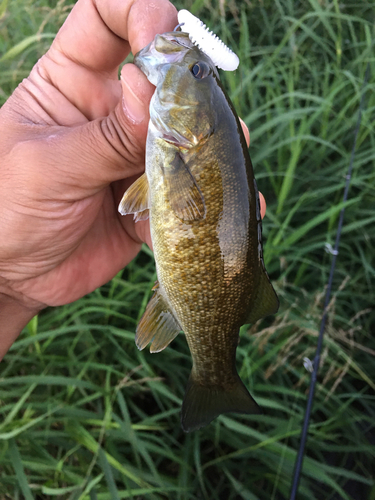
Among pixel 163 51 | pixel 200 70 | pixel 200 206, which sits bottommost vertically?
pixel 200 206

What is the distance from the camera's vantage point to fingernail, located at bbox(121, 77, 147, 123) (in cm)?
134

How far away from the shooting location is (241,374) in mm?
2031

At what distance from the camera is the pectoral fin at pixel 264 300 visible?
146 centimetres

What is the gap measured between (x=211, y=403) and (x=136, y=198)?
34.8 inches

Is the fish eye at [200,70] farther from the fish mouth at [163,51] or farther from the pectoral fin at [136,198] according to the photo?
the pectoral fin at [136,198]

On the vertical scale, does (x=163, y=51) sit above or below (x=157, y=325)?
above

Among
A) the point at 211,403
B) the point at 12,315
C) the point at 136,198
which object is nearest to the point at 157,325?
the point at 211,403

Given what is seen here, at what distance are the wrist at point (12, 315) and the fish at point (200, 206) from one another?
887mm

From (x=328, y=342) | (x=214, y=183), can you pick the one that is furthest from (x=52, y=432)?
(x=328, y=342)

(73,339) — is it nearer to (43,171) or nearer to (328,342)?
(43,171)

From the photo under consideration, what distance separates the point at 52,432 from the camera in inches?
66.9

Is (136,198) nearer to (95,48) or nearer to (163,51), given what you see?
(163,51)

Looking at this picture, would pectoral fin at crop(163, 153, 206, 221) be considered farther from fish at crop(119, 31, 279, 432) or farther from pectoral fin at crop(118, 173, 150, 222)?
pectoral fin at crop(118, 173, 150, 222)

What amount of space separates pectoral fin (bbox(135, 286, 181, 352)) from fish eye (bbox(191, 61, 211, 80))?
32.9 inches
